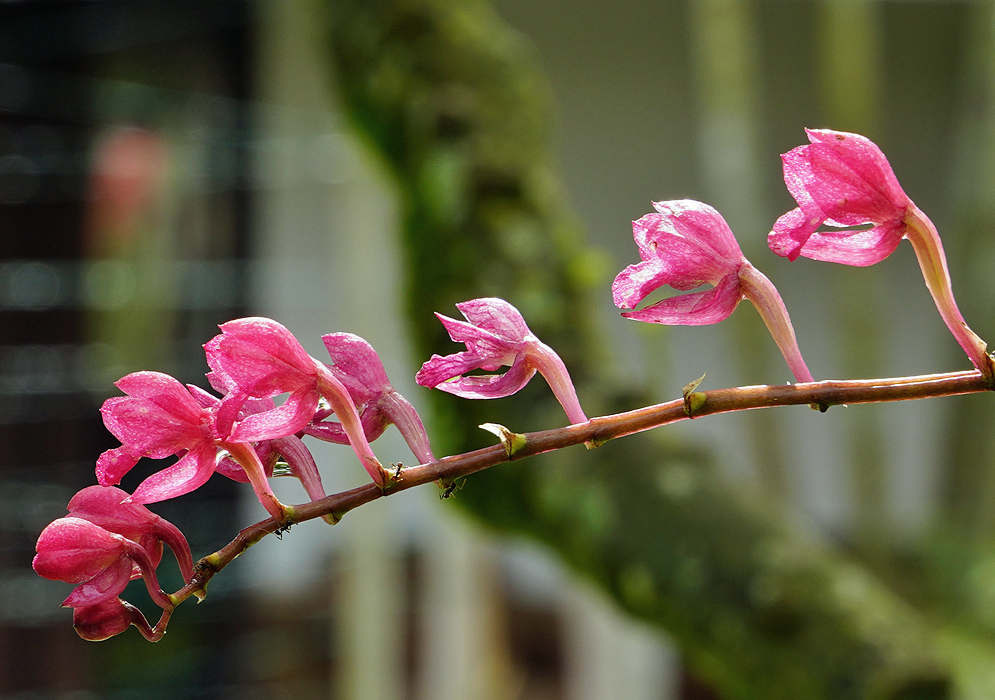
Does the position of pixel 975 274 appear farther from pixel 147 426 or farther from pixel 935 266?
pixel 147 426

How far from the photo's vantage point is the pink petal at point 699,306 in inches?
8.5

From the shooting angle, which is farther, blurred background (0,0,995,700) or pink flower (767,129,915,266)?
blurred background (0,0,995,700)

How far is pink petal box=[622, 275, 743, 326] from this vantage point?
22 cm

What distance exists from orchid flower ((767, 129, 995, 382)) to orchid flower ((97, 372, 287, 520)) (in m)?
0.14

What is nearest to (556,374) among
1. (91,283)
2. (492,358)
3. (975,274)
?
(492,358)

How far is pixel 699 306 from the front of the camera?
8.7 inches

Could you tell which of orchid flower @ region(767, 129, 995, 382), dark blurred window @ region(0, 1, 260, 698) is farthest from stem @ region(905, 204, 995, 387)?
dark blurred window @ region(0, 1, 260, 698)

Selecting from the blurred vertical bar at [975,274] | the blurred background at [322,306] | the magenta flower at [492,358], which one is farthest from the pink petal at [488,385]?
the blurred vertical bar at [975,274]

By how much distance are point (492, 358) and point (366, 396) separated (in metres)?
0.04

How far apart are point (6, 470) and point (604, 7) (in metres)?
2.20

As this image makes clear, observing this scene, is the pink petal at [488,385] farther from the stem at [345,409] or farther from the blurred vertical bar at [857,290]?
the blurred vertical bar at [857,290]

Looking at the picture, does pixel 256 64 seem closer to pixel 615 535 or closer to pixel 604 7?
pixel 604 7

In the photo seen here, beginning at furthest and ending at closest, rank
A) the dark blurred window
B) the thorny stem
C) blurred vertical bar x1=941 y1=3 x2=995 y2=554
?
the dark blurred window, blurred vertical bar x1=941 y1=3 x2=995 y2=554, the thorny stem

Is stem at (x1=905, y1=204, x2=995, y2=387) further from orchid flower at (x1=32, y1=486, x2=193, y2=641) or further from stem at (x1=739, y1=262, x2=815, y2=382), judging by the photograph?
orchid flower at (x1=32, y1=486, x2=193, y2=641)
